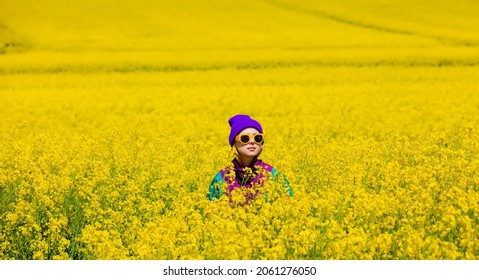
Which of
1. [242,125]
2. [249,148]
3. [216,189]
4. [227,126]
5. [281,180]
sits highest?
[242,125]

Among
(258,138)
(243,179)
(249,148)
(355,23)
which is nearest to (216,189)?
(243,179)

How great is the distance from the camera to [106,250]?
408 cm

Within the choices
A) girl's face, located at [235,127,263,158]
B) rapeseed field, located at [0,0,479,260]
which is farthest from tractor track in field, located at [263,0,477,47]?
girl's face, located at [235,127,263,158]

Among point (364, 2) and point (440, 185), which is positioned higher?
point (364, 2)

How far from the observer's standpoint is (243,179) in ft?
17.4

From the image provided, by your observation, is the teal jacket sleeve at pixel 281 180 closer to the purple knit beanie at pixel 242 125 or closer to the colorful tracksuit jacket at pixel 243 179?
the colorful tracksuit jacket at pixel 243 179

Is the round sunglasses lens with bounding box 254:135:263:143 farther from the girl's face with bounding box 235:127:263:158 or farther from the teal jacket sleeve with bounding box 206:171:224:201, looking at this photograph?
the teal jacket sleeve with bounding box 206:171:224:201

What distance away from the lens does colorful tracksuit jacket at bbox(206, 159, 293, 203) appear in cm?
502

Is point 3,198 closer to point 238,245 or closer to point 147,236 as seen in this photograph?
point 147,236

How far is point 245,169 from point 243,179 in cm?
18

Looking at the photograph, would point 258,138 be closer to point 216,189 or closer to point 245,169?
point 245,169

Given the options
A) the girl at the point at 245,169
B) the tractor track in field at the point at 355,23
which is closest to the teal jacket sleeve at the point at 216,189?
the girl at the point at 245,169

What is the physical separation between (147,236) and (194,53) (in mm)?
16623
